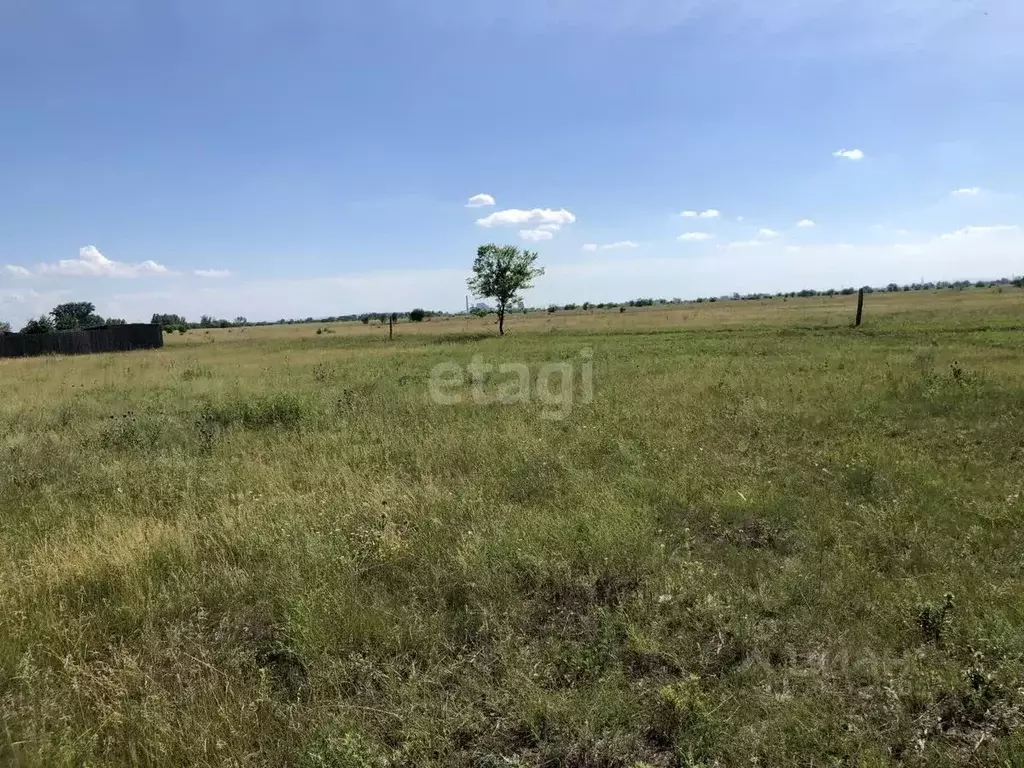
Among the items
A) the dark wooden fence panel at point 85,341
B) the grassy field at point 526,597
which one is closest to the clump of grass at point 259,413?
the grassy field at point 526,597

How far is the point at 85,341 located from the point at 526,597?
49166 mm

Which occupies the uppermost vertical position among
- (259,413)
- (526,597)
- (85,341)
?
(85,341)

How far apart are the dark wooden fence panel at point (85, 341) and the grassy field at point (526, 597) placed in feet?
134

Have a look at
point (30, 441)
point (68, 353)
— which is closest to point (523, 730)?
point (30, 441)

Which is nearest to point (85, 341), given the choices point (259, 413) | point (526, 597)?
point (259, 413)

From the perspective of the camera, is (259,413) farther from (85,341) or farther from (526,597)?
(85,341)

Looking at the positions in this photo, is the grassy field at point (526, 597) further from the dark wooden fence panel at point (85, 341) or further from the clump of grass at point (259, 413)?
the dark wooden fence panel at point (85, 341)

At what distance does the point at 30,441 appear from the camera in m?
8.95

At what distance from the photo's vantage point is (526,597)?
3.94 metres

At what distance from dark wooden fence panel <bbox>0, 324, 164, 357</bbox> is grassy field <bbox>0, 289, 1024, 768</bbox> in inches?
1613

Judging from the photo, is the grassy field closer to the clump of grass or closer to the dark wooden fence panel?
the clump of grass

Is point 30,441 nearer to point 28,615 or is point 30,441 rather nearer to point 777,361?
point 28,615

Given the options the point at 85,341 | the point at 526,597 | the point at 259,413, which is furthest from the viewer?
the point at 85,341

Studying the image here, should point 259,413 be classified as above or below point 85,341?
below
